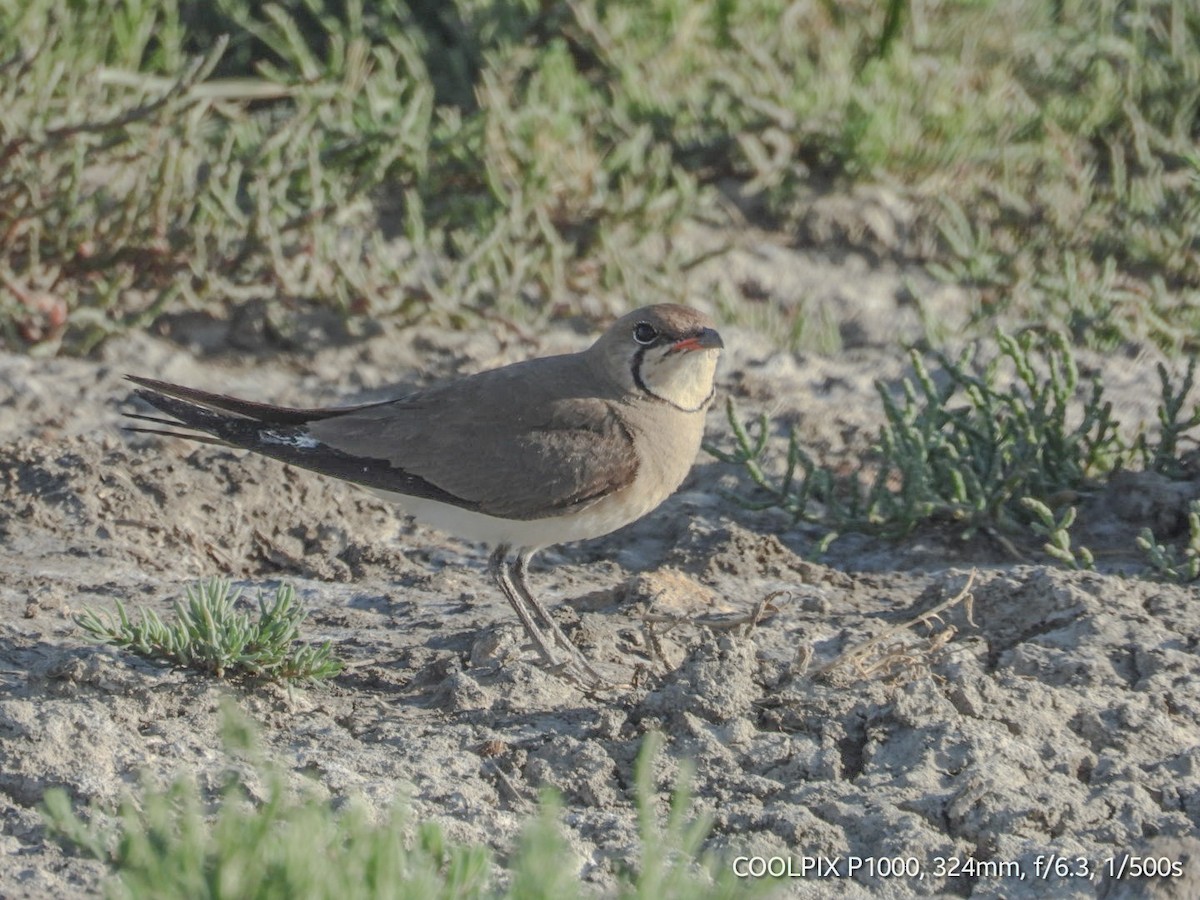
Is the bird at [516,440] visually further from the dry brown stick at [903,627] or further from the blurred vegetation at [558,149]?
the blurred vegetation at [558,149]

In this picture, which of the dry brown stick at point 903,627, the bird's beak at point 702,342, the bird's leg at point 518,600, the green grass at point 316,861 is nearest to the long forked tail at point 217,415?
the bird's leg at point 518,600

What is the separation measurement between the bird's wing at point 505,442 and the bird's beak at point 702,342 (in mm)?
261

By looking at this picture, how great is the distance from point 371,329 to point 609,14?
1.98 m

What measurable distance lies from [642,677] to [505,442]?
2.67 feet

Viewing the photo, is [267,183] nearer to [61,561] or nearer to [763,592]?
[61,561]

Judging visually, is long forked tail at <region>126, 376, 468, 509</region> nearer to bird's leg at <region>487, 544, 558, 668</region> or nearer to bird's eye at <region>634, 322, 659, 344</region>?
bird's leg at <region>487, 544, 558, 668</region>

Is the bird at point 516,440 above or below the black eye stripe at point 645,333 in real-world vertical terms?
below

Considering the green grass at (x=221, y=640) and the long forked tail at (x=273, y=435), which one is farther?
the long forked tail at (x=273, y=435)

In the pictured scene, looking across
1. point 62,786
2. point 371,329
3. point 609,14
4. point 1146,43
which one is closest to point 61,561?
point 62,786

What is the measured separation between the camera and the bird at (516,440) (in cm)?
455

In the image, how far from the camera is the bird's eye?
15.8 feet

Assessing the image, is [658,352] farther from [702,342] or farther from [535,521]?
[535,521]

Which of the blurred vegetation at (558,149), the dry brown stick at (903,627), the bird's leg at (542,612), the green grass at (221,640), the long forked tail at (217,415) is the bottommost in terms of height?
the green grass at (221,640)

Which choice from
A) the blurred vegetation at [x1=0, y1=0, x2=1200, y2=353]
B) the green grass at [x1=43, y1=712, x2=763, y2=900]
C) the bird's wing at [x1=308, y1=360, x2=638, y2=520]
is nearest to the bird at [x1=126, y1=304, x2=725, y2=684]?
the bird's wing at [x1=308, y1=360, x2=638, y2=520]
